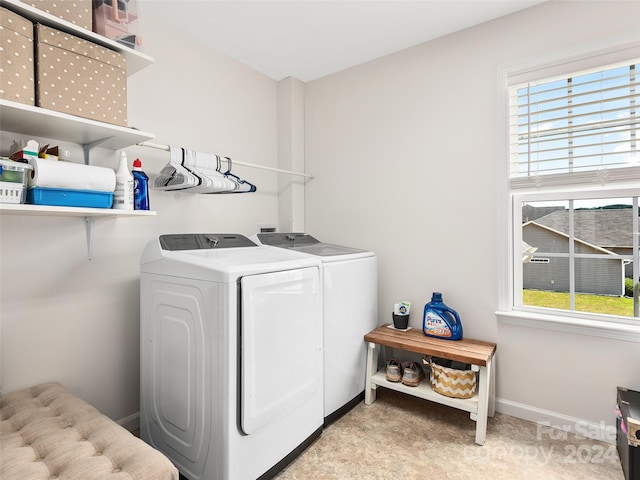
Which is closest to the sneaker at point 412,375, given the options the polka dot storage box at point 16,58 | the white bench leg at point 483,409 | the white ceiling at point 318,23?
the white bench leg at point 483,409

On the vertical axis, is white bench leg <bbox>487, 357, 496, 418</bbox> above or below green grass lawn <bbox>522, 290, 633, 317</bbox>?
below

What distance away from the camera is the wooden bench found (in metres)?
1.91

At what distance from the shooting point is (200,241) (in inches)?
76.8

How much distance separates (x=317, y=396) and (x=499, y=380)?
3.96 ft

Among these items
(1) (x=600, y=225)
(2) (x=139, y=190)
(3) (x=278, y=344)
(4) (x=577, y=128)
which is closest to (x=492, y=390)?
(1) (x=600, y=225)

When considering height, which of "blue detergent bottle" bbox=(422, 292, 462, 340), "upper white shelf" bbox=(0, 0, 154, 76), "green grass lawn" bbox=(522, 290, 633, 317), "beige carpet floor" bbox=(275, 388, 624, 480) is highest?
"upper white shelf" bbox=(0, 0, 154, 76)

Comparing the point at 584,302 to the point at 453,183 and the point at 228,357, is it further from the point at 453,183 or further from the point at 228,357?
the point at 228,357

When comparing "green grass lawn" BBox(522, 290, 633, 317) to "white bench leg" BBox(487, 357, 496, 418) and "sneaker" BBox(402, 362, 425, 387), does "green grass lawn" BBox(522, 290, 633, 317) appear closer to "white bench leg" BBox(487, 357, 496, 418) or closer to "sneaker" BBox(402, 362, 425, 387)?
"white bench leg" BBox(487, 357, 496, 418)

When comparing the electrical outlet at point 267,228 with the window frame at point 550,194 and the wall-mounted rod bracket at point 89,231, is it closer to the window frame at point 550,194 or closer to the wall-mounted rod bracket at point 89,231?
→ the wall-mounted rod bracket at point 89,231

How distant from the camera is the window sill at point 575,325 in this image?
1.83m

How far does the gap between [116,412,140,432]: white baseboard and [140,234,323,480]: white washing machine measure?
28cm

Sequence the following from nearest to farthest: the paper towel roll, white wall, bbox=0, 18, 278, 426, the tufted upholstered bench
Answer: the tufted upholstered bench < the paper towel roll < white wall, bbox=0, 18, 278, 426

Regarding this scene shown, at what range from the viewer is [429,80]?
96.7 inches

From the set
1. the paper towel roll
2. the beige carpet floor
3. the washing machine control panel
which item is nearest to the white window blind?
the beige carpet floor
